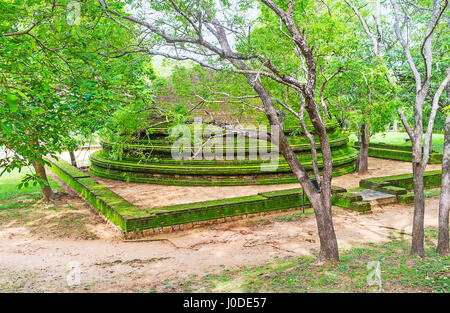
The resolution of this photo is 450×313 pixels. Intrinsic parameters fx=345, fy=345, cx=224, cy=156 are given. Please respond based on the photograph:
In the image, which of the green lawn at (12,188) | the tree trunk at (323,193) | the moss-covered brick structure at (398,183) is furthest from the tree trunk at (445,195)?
the green lawn at (12,188)

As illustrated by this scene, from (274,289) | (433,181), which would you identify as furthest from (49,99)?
(433,181)

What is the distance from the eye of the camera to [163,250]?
8.30 m

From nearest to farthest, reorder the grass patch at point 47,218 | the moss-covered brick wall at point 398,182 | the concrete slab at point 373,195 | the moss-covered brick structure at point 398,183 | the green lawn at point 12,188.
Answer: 1. the grass patch at point 47,218
2. the concrete slab at point 373,195
3. the moss-covered brick structure at point 398,183
4. the moss-covered brick wall at point 398,182
5. the green lawn at point 12,188

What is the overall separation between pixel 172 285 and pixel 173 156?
10135 mm

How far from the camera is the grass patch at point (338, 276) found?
17.1 ft

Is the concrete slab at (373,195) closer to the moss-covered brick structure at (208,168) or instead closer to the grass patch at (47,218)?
the moss-covered brick structure at (208,168)

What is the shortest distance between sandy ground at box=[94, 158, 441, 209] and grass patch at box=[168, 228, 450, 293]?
20.0 ft

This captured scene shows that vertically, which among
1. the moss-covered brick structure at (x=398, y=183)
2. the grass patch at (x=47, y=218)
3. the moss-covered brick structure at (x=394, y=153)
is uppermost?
the moss-covered brick structure at (x=394, y=153)

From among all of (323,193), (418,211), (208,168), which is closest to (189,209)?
(323,193)

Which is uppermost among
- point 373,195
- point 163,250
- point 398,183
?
point 398,183

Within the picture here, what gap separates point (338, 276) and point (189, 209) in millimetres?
5018

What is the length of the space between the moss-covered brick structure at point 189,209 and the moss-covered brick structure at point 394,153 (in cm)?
927

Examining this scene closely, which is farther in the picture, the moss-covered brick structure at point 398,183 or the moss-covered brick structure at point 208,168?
the moss-covered brick structure at point 208,168

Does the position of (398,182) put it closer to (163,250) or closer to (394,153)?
(394,153)
